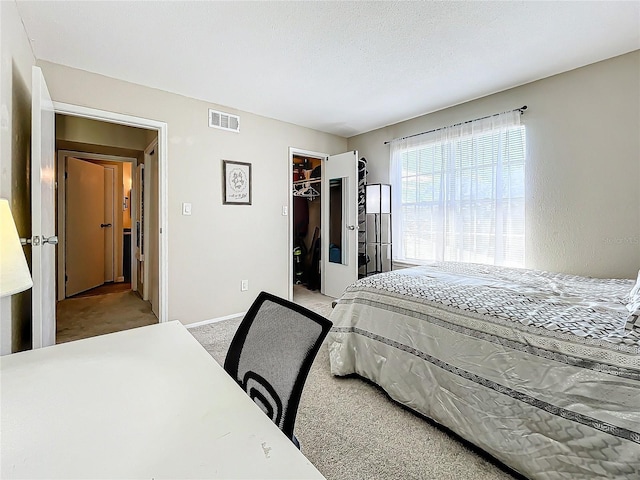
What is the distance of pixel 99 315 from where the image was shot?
3.70 meters

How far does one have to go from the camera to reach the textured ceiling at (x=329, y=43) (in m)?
1.89

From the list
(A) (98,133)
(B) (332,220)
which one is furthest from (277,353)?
(A) (98,133)

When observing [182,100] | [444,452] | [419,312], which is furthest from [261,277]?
[444,452]

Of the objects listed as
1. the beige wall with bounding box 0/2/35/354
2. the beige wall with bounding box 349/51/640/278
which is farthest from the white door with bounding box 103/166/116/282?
the beige wall with bounding box 349/51/640/278

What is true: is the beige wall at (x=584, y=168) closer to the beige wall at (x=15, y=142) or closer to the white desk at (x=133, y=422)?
the white desk at (x=133, y=422)

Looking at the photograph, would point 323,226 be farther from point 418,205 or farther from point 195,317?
point 195,317

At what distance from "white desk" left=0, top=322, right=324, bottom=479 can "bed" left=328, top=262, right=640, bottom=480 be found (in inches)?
46.4

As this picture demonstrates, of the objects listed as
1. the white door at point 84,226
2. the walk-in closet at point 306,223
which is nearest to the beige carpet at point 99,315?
the white door at point 84,226

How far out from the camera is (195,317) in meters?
3.28

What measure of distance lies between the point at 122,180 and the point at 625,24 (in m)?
6.73

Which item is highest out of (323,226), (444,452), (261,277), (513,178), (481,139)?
(481,139)

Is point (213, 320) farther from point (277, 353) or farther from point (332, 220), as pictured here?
point (277, 353)

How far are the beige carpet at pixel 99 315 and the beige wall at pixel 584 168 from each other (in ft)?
13.8

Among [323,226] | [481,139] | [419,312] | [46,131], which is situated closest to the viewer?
[419,312]
